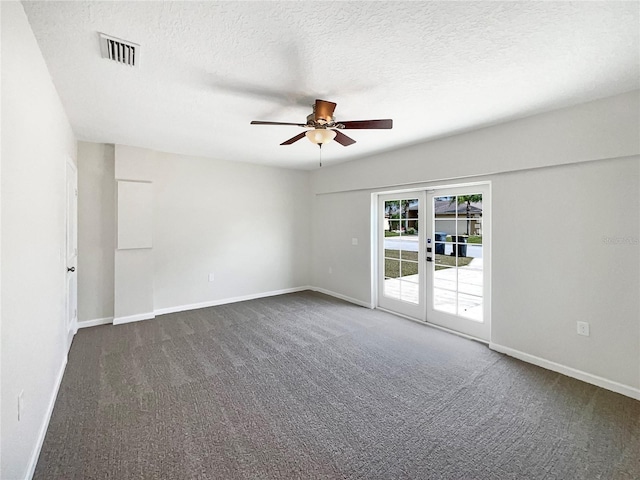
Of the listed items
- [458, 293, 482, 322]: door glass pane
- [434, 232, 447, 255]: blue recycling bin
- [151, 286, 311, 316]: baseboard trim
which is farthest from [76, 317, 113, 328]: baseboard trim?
[458, 293, 482, 322]: door glass pane

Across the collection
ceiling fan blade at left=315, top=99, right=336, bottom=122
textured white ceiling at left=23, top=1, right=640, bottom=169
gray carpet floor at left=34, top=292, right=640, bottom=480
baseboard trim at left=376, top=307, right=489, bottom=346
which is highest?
textured white ceiling at left=23, top=1, right=640, bottom=169

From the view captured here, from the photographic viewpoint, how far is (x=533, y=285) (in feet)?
10.1

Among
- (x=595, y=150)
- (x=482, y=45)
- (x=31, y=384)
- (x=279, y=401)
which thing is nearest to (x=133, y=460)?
(x=31, y=384)

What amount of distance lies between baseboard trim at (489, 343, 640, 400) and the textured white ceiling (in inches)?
98.3

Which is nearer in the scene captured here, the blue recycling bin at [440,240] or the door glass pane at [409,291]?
the blue recycling bin at [440,240]

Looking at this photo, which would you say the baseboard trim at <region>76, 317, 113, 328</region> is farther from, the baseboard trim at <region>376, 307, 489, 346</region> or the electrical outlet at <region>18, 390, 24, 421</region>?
the baseboard trim at <region>376, 307, 489, 346</region>

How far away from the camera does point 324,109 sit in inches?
96.3

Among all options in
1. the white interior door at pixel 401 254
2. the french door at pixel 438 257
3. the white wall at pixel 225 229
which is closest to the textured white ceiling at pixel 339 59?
the french door at pixel 438 257

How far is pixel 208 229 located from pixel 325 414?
3.78 meters

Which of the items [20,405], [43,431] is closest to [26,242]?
[20,405]

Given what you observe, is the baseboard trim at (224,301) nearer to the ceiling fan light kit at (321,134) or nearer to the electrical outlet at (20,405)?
the electrical outlet at (20,405)

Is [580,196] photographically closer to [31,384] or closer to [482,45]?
[482,45]

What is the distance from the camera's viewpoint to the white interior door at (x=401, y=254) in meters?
4.38

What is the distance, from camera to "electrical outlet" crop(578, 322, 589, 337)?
2712mm
